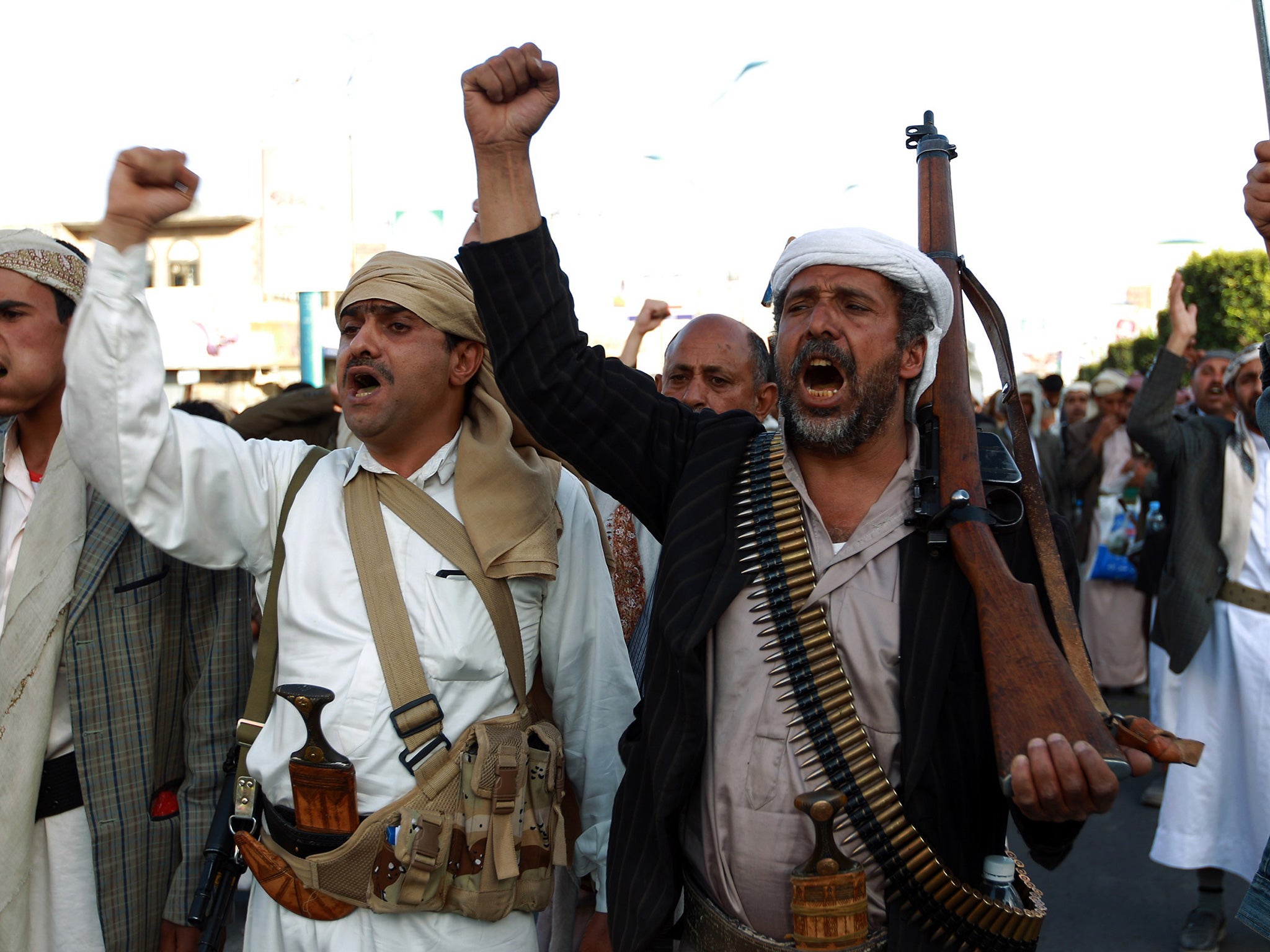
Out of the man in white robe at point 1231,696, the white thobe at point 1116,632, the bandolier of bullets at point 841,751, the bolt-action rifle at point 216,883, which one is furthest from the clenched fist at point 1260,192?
the white thobe at point 1116,632

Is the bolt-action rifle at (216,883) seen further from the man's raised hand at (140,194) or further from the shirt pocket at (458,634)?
the man's raised hand at (140,194)

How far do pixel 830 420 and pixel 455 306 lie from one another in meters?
1.08

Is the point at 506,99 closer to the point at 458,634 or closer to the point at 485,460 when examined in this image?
the point at 485,460

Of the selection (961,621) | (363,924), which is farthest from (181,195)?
(961,621)

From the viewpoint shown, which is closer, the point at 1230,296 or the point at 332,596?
the point at 332,596

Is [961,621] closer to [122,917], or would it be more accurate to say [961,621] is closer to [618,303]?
[122,917]

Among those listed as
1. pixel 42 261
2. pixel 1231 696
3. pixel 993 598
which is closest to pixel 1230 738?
pixel 1231 696

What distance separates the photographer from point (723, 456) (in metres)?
2.58

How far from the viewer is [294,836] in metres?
2.54

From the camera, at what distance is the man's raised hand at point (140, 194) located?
2408mm

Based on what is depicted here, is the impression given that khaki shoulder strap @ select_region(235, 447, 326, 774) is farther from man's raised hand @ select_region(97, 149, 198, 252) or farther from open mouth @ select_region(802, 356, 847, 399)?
open mouth @ select_region(802, 356, 847, 399)

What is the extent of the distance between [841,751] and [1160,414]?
4067mm

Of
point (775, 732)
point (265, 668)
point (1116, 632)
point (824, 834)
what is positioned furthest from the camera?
point (1116, 632)

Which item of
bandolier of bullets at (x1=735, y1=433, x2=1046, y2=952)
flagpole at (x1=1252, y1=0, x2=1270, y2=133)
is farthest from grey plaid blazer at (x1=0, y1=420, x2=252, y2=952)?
flagpole at (x1=1252, y1=0, x2=1270, y2=133)
